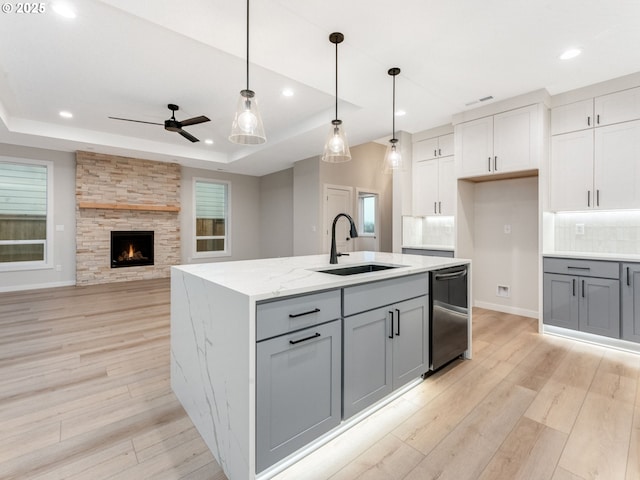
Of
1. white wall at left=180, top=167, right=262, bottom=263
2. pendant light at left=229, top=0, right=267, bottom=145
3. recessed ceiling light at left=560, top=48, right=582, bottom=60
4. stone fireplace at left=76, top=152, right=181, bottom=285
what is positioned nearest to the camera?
pendant light at left=229, top=0, right=267, bottom=145

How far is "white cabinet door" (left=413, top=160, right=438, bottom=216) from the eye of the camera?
452 cm

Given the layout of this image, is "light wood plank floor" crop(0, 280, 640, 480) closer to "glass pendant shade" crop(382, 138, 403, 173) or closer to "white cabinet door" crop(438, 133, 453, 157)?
"glass pendant shade" crop(382, 138, 403, 173)

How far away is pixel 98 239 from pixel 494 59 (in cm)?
724

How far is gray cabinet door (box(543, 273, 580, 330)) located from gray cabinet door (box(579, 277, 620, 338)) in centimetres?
6

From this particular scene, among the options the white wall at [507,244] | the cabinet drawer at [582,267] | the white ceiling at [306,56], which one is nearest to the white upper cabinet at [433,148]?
the white ceiling at [306,56]

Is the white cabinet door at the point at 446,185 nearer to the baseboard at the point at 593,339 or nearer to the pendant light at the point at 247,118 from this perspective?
the baseboard at the point at 593,339

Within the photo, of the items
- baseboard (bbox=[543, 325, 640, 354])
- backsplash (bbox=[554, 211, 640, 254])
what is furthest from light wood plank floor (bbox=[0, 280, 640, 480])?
backsplash (bbox=[554, 211, 640, 254])

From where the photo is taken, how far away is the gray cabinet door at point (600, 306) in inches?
114

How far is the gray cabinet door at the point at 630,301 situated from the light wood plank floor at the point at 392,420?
223mm

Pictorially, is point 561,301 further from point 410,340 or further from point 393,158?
point 393,158

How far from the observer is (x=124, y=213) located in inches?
252

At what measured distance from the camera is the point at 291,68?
2.86 m

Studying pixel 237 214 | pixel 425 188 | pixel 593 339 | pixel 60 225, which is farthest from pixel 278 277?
pixel 237 214

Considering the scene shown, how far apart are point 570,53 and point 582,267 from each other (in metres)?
2.06
